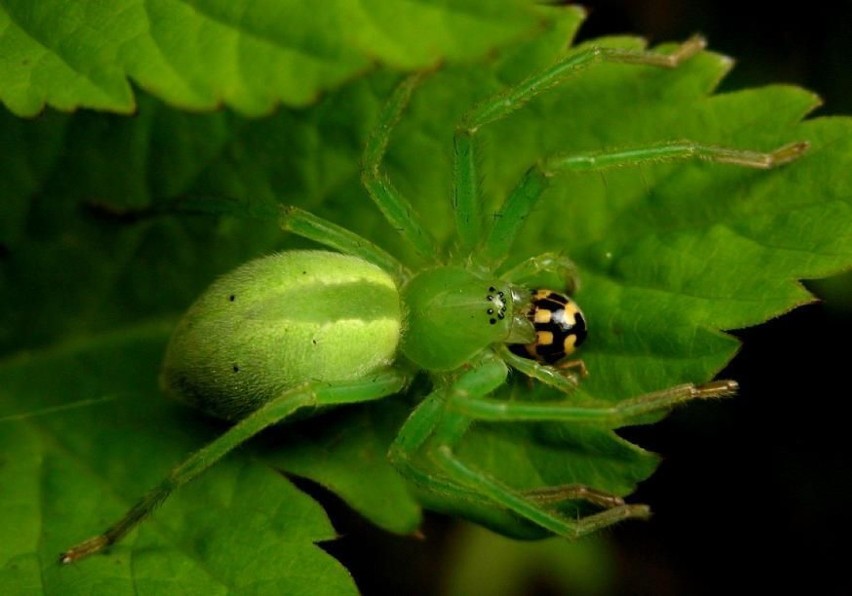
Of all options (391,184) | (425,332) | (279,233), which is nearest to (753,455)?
(425,332)

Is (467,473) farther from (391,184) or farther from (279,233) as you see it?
(279,233)

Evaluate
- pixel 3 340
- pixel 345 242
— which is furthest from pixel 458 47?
pixel 3 340

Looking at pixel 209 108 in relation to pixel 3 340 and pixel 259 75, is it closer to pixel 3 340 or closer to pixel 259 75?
pixel 259 75

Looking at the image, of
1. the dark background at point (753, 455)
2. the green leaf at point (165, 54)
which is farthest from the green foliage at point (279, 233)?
the dark background at point (753, 455)

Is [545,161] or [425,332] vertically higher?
[545,161]

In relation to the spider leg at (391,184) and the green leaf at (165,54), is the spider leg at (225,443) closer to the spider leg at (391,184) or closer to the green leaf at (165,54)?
the spider leg at (391,184)

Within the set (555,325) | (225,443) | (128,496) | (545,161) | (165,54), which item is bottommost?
(128,496)
